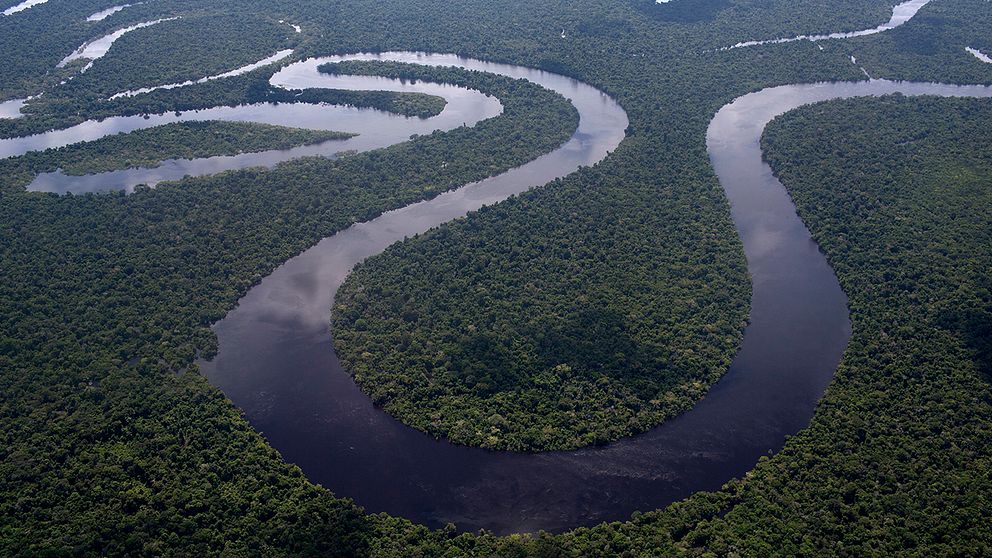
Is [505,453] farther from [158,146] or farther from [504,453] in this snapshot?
[158,146]

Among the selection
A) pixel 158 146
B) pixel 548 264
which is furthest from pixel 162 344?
pixel 158 146

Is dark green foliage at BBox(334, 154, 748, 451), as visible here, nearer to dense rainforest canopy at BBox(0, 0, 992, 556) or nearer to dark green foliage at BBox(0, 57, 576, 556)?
dense rainforest canopy at BBox(0, 0, 992, 556)

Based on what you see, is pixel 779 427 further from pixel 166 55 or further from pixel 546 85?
pixel 166 55

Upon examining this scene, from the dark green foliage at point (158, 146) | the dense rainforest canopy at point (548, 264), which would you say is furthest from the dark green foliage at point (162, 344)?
the dark green foliage at point (158, 146)

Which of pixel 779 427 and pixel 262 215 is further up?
pixel 262 215

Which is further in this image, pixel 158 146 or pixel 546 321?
pixel 158 146

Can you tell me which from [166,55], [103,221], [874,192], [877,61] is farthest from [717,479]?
[166,55]

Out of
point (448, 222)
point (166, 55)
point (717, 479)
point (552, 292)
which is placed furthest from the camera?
point (166, 55)

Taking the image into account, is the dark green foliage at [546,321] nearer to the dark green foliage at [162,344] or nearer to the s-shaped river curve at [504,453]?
the s-shaped river curve at [504,453]
